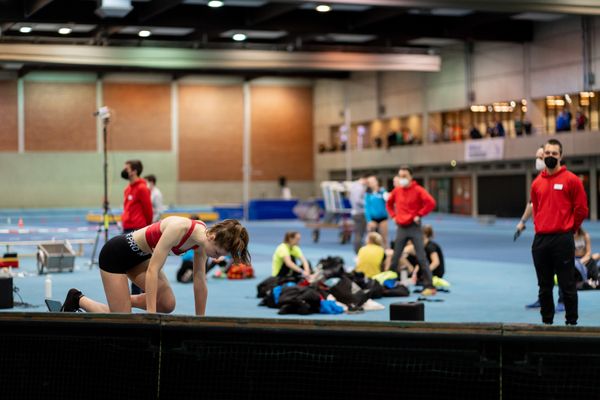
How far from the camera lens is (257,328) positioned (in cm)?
462

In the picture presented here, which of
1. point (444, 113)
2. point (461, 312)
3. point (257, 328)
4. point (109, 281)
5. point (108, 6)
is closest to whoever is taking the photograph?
point (257, 328)

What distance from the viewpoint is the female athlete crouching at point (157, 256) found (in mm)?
6031

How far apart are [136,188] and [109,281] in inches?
234

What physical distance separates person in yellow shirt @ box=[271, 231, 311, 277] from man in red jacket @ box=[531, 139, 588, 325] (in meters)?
5.68

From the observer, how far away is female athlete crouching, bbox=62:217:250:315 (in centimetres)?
603

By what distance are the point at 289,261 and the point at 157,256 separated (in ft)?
28.6

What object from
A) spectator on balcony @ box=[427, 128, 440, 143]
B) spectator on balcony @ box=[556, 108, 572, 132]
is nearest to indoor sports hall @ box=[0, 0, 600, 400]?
spectator on balcony @ box=[556, 108, 572, 132]

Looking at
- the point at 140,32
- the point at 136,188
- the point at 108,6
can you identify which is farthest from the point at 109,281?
the point at 140,32

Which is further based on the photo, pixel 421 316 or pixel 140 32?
pixel 140 32

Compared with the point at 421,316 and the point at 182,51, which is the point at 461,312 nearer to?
the point at 421,316

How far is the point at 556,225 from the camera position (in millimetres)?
9281

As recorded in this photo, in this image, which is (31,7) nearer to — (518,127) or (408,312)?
(408,312)

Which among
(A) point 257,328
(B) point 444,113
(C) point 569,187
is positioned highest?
(B) point 444,113

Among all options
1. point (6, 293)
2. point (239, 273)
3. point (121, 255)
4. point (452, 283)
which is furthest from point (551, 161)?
point (239, 273)
